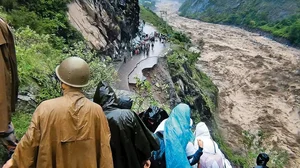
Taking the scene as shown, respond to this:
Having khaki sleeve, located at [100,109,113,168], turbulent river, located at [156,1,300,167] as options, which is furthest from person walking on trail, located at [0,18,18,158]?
turbulent river, located at [156,1,300,167]

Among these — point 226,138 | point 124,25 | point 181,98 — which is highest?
point 124,25

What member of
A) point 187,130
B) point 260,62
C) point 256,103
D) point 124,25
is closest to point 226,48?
point 260,62

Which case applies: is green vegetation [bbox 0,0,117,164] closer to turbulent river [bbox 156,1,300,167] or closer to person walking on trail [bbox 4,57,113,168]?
person walking on trail [bbox 4,57,113,168]

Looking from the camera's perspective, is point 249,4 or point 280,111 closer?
point 280,111

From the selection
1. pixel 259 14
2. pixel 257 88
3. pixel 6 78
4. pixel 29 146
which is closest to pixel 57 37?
pixel 6 78

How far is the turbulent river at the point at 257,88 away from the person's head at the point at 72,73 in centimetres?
1498

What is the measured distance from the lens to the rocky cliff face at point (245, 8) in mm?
54969

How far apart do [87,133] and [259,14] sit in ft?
198

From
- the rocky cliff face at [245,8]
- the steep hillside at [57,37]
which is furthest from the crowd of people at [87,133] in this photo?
the rocky cliff face at [245,8]

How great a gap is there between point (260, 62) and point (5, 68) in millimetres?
32015

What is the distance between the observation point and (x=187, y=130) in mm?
4105

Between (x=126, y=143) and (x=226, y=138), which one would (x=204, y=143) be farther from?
(x=226, y=138)

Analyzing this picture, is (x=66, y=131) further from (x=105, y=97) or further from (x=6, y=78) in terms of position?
(x=6, y=78)

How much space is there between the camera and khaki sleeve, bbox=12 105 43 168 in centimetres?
253
